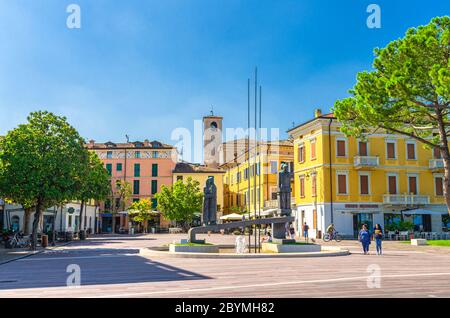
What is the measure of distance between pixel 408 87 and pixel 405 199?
61.5 feet

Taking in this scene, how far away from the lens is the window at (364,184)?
42312 millimetres

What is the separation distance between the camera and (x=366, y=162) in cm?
4178

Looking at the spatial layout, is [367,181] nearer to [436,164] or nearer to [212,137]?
[436,164]

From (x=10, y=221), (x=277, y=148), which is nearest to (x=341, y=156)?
(x=277, y=148)

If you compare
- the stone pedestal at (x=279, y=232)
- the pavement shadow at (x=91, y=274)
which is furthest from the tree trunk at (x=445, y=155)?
the pavement shadow at (x=91, y=274)

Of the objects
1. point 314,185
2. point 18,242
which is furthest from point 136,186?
point 18,242

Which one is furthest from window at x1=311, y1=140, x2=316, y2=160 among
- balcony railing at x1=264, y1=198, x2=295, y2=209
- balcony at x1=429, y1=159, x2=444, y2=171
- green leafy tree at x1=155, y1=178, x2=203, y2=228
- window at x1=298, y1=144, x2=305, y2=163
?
green leafy tree at x1=155, y1=178, x2=203, y2=228

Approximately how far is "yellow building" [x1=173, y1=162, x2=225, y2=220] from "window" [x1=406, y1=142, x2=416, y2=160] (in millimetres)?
33155

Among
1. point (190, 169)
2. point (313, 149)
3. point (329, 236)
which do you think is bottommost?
point (329, 236)

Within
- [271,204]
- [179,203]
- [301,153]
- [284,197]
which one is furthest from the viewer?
[179,203]

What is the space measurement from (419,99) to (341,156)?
15.0 metres

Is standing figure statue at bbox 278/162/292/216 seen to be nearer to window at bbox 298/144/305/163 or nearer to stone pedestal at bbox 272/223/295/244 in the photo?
stone pedestal at bbox 272/223/295/244
